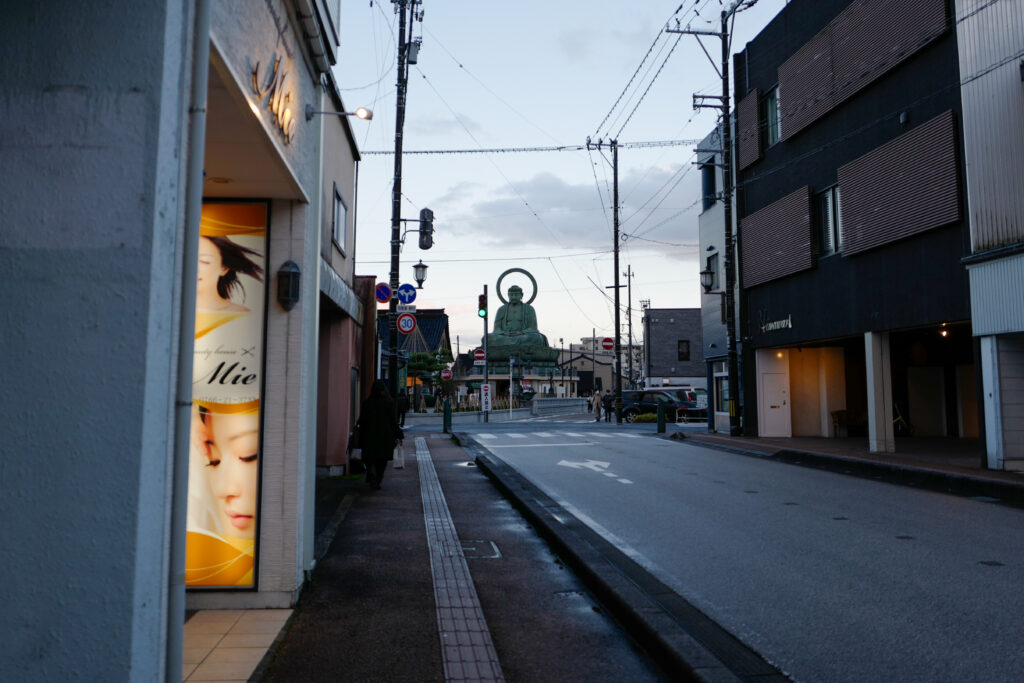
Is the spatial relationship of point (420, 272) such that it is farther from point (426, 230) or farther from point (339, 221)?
point (339, 221)

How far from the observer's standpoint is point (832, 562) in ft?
23.4

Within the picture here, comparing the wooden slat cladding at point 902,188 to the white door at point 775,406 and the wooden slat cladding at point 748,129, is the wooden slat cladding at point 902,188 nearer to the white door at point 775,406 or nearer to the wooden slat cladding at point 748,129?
the wooden slat cladding at point 748,129

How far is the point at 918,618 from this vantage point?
17.7 feet

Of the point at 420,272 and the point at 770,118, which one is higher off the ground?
the point at 770,118

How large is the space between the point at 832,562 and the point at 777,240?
54.8ft

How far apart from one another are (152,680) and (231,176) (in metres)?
3.56

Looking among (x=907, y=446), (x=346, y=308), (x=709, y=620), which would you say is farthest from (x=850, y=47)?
(x=709, y=620)

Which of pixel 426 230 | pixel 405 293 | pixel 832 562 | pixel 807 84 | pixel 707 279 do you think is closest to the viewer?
pixel 832 562

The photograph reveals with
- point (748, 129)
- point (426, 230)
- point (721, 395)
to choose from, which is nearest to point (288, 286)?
point (426, 230)

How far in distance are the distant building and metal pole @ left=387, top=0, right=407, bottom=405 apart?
4745 centimetres

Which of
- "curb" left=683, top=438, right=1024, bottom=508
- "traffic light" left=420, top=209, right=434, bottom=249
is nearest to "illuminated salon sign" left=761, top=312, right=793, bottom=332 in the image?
"curb" left=683, top=438, right=1024, bottom=508

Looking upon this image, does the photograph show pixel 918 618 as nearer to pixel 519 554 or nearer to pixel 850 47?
pixel 519 554

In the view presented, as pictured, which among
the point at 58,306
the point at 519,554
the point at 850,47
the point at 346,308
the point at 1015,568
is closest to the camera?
the point at 58,306

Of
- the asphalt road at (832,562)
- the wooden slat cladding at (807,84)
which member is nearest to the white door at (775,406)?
the wooden slat cladding at (807,84)
